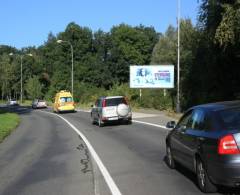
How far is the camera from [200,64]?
135ft

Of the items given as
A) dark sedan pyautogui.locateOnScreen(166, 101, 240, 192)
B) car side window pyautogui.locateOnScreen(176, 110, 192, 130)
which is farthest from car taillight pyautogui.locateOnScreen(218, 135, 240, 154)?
car side window pyautogui.locateOnScreen(176, 110, 192, 130)

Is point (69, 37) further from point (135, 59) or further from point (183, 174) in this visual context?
point (183, 174)

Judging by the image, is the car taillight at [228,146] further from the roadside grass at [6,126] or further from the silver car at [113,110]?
the silver car at [113,110]

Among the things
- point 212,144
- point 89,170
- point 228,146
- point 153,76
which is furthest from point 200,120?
point 153,76

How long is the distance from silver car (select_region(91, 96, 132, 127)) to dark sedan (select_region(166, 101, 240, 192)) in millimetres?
19478

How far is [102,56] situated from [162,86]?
6917cm

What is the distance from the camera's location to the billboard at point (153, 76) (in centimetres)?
5384

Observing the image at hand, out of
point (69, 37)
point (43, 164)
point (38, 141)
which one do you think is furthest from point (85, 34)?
point (43, 164)

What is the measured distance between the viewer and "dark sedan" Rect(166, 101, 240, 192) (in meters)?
8.50

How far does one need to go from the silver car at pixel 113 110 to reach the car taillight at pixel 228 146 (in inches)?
854

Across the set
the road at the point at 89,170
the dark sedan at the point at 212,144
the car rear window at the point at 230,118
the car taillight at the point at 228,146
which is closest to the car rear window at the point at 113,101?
the road at the point at 89,170

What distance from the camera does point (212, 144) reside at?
29.1 ft

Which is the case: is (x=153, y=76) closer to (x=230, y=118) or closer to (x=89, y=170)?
(x=89, y=170)

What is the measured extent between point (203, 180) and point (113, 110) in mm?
21419
